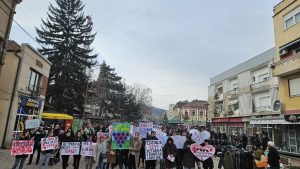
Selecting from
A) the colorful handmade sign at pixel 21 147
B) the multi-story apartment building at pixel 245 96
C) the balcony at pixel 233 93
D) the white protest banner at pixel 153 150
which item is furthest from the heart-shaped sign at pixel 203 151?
the balcony at pixel 233 93

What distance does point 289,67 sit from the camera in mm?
22969

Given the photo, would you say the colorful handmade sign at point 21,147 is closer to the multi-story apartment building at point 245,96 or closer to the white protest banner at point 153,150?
the white protest banner at point 153,150

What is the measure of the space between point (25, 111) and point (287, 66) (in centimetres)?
2469

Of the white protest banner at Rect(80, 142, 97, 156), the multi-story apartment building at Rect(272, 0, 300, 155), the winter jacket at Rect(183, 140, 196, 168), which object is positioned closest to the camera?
the winter jacket at Rect(183, 140, 196, 168)

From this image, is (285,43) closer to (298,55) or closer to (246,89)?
(298,55)

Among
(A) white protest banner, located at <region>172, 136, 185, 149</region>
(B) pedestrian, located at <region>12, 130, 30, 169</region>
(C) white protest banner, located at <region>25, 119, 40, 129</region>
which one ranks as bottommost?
(B) pedestrian, located at <region>12, 130, 30, 169</region>

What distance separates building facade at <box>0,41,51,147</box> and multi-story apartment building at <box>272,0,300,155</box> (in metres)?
23.5

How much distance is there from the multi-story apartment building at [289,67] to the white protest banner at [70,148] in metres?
19.1

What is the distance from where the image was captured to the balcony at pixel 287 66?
72.2 ft

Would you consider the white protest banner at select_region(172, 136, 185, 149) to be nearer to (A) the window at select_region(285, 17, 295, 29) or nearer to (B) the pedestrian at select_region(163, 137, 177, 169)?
(B) the pedestrian at select_region(163, 137, 177, 169)

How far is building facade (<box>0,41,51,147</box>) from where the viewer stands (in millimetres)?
20016

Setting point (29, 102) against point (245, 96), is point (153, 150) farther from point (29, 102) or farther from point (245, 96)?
point (245, 96)

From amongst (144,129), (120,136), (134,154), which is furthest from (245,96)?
(120,136)

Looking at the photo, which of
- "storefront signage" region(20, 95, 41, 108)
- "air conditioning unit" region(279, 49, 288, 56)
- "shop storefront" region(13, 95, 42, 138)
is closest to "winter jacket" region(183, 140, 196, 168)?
"shop storefront" region(13, 95, 42, 138)
